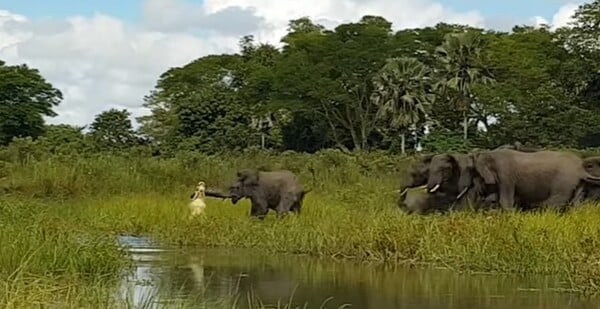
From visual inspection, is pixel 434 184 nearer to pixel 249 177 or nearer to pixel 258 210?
pixel 258 210

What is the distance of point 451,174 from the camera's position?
17.9 meters

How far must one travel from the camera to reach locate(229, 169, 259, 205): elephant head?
63.0 feet

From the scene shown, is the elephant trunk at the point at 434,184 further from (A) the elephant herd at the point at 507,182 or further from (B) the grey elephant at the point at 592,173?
(B) the grey elephant at the point at 592,173

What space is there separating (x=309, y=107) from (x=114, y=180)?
2814 centimetres

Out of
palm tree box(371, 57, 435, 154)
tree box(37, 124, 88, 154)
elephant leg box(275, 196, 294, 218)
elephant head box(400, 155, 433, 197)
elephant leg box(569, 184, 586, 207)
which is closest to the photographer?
elephant leg box(569, 184, 586, 207)

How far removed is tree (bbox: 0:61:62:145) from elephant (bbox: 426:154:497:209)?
28.8 metres

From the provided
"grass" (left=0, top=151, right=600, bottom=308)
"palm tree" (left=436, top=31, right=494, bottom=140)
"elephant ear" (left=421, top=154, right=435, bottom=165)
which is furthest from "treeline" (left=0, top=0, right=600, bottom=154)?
"elephant ear" (left=421, top=154, right=435, bottom=165)

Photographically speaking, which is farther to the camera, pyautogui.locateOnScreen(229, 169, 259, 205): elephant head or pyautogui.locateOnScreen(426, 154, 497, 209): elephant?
pyautogui.locateOnScreen(229, 169, 259, 205): elephant head

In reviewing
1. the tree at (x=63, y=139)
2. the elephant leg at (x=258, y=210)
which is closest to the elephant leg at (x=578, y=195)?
the elephant leg at (x=258, y=210)

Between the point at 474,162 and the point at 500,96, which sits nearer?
the point at 474,162

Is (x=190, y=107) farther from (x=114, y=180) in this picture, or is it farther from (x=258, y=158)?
(x=114, y=180)

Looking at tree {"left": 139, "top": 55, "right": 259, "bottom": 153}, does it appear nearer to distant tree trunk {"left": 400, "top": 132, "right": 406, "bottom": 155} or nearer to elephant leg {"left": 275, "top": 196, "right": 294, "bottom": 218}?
distant tree trunk {"left": 400, "top": 132, "right": 406, "bottom": 155}

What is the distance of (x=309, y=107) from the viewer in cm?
5128

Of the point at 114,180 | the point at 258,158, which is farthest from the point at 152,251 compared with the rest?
the point at 258,158
